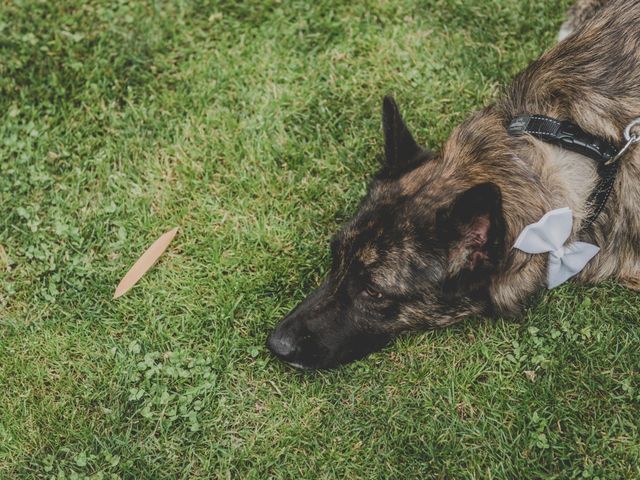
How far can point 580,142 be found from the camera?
3623mm

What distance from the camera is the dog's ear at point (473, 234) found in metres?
3.23

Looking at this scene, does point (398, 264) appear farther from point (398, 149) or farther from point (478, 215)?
point (398, 149)

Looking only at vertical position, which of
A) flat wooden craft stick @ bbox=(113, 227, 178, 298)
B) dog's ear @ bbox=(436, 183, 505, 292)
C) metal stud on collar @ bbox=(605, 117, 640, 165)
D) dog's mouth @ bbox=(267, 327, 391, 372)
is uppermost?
metal stud on collar @ bbox=(605, 117, 640, 165)

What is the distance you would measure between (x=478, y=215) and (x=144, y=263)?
2535mm

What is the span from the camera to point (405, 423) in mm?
4102

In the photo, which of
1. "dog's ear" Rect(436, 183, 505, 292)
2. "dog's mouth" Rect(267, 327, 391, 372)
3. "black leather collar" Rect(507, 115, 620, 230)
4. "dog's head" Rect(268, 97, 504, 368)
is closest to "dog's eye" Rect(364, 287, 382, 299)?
"dog's head" Rect(268, 97, 504, 368)

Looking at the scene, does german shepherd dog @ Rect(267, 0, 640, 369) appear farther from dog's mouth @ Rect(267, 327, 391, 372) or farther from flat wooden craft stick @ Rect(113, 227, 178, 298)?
flat wooden craft stick @ Rect(113, 227, 178, 298)

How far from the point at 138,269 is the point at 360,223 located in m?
1.82

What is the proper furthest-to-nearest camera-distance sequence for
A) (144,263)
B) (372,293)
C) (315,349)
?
(144,263) → (315,349) → (372,293)

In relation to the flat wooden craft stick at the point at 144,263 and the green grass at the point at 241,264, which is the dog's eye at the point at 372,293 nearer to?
the green grass at the point at 241,264

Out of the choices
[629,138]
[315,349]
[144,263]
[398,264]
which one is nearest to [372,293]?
[398,264]

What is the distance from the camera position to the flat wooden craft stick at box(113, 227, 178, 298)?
465 centimetres

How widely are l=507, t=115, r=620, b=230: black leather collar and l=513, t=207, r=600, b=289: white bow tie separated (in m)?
0.27

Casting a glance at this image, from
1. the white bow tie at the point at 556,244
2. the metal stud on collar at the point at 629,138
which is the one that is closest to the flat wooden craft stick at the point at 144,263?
the white bow tie at the point at 556,244
